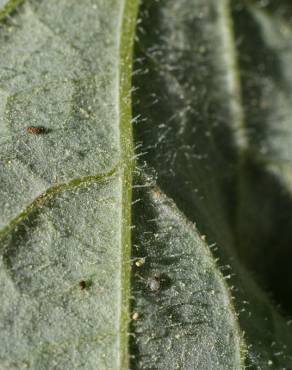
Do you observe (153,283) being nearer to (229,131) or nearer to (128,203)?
(128,203)

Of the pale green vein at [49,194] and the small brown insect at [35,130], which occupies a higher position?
the small brown insect at [35,130]

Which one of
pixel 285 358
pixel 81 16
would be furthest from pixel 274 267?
pixel 81 16

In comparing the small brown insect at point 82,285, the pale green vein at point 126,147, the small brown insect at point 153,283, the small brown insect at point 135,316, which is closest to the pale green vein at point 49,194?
the pale green vein at point 126,147

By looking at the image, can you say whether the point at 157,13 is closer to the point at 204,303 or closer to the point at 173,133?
the point at 173,133

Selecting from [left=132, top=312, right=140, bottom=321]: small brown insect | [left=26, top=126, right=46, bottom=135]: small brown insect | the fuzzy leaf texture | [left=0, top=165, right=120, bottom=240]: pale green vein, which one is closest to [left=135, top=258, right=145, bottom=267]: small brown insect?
the fuzzy leaf texture

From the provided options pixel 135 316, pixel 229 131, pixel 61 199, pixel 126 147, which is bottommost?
pixel 229 131

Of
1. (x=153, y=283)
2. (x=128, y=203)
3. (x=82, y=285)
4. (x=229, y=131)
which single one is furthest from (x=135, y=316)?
(x=229, y=131)

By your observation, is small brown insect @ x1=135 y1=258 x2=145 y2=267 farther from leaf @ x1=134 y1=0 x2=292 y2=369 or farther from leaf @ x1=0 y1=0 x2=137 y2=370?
leaf @ x1=134 y1=0 x2=292 y2=369

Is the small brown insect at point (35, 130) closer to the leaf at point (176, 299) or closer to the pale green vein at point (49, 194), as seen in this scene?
the pale green vein at point (49, 194)
